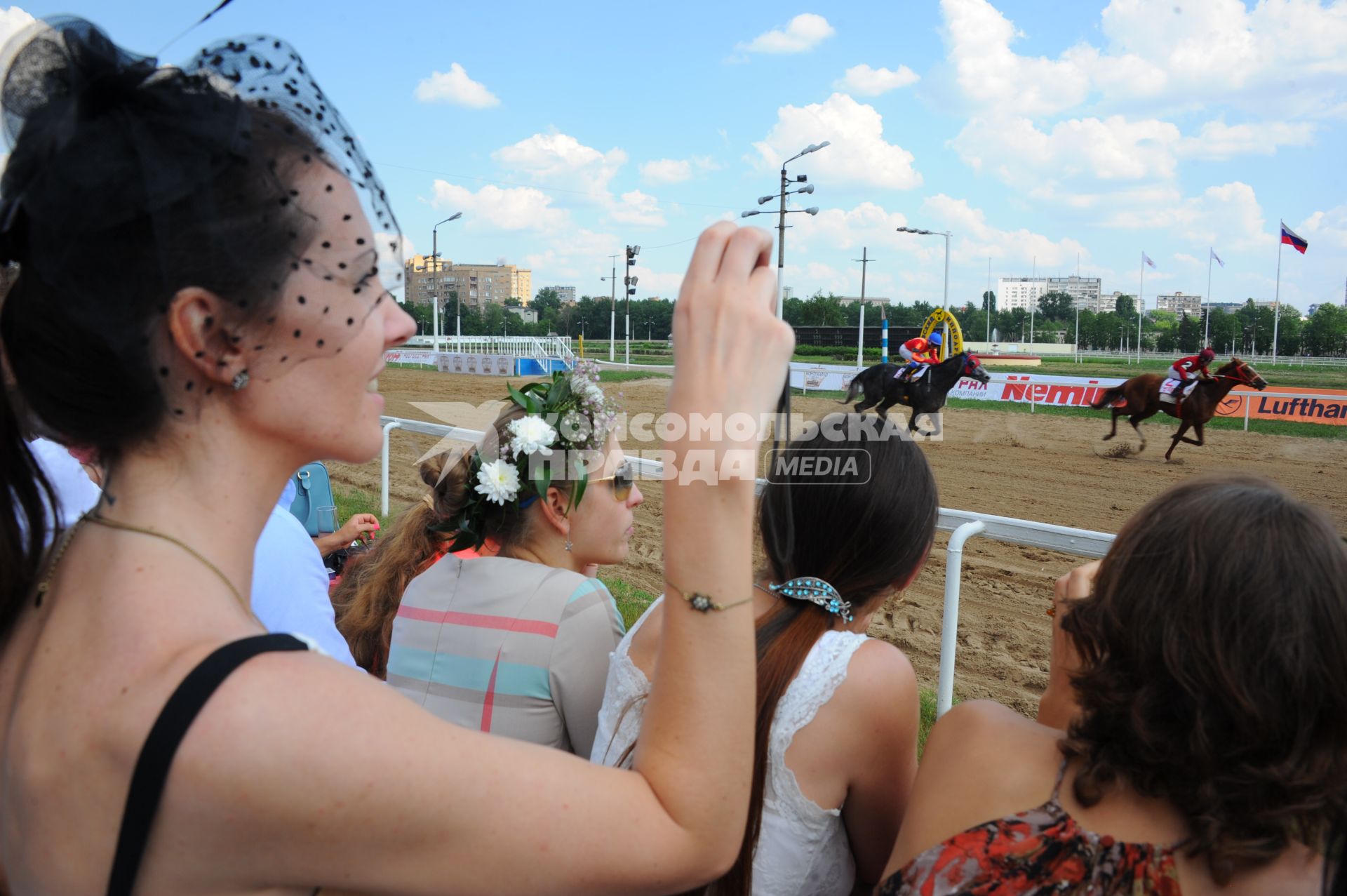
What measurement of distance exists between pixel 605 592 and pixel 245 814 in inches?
58.2

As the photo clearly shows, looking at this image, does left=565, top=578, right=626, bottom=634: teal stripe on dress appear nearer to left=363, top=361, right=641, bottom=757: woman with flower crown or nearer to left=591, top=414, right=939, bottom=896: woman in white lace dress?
left=363, top=361, right=641, bottom=757: woman with flower crown

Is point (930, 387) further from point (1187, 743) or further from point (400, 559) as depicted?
point (1187, 743)

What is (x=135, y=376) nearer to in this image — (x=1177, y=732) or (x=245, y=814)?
(x=245, y=814)

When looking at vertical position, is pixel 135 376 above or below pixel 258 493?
above

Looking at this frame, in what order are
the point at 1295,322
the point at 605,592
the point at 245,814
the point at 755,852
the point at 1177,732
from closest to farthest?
the point at 245,814 → the point at 1177,732 → the point at 755,852 → the point at 605,592 → the point at 1295,322

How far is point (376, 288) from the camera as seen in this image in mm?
896

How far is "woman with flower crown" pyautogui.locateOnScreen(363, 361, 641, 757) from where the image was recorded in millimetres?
1979

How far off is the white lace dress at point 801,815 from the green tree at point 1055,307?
9369 cm

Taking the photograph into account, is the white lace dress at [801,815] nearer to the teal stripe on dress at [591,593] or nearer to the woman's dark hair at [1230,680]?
the woman's dark hair at [1230,680]

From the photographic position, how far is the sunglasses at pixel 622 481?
2641 mm

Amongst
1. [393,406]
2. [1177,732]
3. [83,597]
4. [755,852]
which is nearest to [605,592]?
[755,852]

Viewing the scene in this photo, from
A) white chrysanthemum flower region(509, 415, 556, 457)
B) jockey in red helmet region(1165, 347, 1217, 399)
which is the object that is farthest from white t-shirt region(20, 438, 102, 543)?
jockey in red helmet region(1165, 347, 1217, 399)

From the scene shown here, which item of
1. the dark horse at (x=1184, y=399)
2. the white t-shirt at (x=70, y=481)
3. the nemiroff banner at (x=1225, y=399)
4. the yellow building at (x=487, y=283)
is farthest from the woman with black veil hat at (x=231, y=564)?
the yellow building at (x=487, y=283)

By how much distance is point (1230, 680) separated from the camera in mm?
1075
